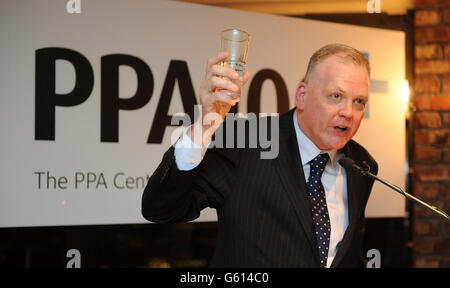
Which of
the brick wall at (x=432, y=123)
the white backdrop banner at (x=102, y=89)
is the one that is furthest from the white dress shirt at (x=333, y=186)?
the brick wall at (x=432, y=123)

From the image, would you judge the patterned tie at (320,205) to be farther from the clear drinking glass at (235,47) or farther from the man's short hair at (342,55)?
the clear drinking glass at (235,47)

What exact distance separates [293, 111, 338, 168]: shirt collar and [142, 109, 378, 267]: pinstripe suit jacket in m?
0.07

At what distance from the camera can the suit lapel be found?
1401mm

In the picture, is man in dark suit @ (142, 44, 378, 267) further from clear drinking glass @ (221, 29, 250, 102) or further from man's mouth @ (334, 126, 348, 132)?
clear drinking glass @ (221, 29, 250, 102)

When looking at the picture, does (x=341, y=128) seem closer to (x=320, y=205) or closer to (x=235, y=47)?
(x=320, y=205)

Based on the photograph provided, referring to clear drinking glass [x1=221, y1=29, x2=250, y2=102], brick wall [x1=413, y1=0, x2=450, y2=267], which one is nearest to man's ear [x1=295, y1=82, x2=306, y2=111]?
clear drinking glass [x1=221, y1=29, x2=250, y2=102]

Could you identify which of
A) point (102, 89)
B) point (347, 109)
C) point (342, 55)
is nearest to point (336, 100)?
point (347, 109)

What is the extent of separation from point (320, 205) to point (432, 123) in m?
1.70

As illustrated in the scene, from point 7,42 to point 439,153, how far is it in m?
2.50

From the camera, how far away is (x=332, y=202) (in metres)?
1.57

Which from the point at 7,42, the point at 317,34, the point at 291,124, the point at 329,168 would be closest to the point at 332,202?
the point at 329,168
